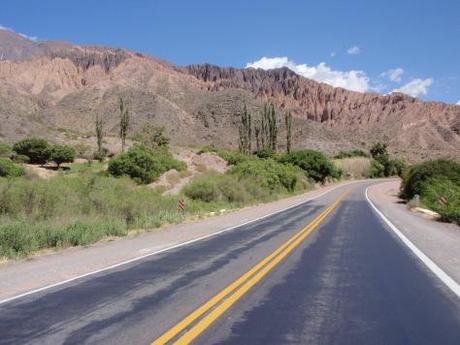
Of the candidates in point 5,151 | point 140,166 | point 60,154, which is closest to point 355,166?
point 60,154

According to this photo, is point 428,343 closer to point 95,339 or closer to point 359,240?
point 95,339

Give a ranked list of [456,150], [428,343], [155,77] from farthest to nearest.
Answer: [155,77], [456,150], [428,343]

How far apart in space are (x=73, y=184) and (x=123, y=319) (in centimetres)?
1939

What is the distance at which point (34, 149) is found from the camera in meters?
68.6

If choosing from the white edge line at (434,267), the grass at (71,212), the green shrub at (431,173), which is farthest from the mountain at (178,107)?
the white edge line at (434,267)

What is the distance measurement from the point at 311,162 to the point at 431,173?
36.5 m

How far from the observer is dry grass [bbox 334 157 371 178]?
112 m

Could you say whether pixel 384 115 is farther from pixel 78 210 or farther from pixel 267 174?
pixel 78 210

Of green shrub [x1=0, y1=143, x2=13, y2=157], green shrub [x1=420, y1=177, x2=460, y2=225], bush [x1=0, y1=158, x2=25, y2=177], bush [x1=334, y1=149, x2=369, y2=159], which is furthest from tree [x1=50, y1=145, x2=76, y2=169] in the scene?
bush [x1=334, y1=149, x2=369, y2=159]

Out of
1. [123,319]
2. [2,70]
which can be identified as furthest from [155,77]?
[123,319]

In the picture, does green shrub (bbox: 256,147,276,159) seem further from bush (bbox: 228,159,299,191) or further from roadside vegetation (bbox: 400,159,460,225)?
roadside vegetation (bbox: 400,159,460,225)

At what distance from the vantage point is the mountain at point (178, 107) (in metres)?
124

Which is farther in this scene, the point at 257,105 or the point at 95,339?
the point at 257,105

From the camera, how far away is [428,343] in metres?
6.21
